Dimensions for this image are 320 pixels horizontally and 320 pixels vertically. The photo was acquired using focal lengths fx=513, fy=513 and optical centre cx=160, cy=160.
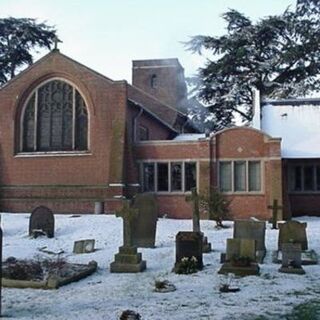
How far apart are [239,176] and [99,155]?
7.23 metres

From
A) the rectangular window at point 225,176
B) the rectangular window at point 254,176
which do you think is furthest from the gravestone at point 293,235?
the rectangular window at point 225,176

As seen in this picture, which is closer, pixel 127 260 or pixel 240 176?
pixel 127 260

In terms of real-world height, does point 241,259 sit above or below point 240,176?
below

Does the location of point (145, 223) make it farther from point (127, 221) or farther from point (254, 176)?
point (254, 176)

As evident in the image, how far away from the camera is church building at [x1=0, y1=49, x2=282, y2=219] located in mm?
25141

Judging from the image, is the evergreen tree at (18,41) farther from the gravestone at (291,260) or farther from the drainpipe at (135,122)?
the gravestone at (291,260)

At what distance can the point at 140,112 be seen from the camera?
1148 inches

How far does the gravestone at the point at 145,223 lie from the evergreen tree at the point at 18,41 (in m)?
35.8

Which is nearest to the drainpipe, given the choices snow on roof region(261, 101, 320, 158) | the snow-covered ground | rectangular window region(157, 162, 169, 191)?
rectangular window region(157, 162, 169, 191)

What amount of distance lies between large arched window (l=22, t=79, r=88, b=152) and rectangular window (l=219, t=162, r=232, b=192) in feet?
23.9

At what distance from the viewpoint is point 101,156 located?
2647 cm

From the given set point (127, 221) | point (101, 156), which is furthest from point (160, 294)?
point (101, 156)

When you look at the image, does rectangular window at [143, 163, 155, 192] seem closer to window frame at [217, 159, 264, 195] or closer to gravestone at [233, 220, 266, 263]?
window frame at [217, 159, 264, 195]

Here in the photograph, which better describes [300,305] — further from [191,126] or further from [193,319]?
[191,126]
